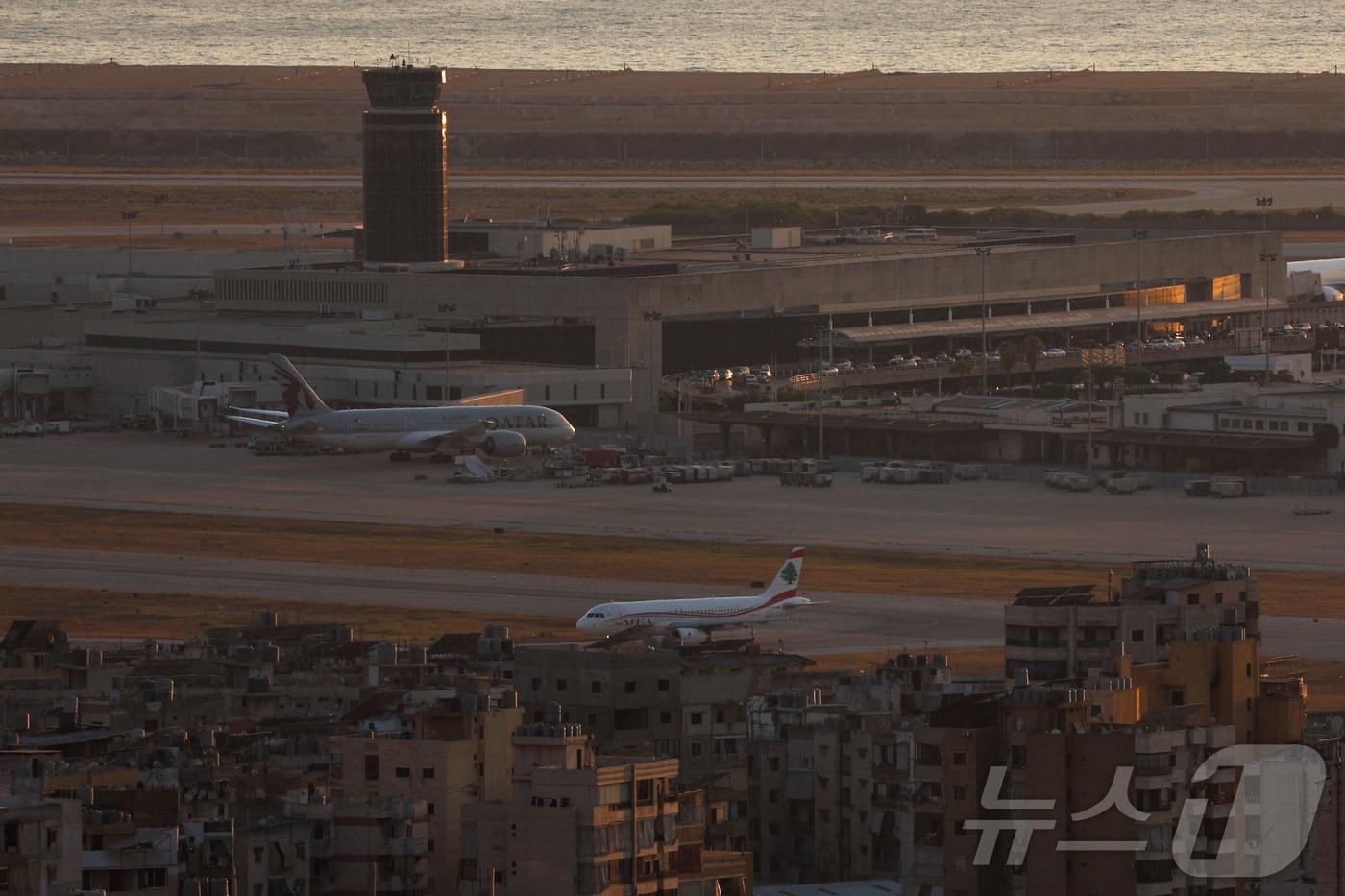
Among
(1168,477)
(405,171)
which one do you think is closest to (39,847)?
(1168,477)

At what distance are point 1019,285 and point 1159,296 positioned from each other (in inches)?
446

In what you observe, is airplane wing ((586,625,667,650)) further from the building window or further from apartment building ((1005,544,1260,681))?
the building window

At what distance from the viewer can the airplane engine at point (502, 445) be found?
415ft

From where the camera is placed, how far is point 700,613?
270 feet

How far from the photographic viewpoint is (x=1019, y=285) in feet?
554

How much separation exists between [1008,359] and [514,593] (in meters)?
64.6

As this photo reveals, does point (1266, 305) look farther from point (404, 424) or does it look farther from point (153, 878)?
point (153, 878)

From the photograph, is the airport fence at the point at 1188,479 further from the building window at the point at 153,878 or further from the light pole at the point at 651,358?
the building window at the point at 153,878

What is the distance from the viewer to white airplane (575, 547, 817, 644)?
267ft

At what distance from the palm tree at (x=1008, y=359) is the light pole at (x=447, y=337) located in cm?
2495

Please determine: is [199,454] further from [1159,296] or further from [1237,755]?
[1237,755]

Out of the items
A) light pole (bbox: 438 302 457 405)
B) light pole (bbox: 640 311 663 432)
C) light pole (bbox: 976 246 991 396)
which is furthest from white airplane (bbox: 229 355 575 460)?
light pole (bbox: 976 246 991 396)

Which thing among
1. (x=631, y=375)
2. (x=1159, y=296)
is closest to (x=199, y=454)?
(x=631, y=375)

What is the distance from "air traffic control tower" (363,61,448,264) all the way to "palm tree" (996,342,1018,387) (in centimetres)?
2904
